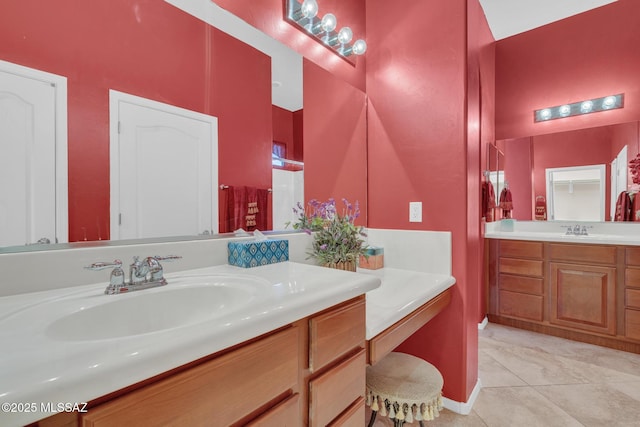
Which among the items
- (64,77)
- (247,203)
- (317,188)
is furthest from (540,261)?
(64,77)

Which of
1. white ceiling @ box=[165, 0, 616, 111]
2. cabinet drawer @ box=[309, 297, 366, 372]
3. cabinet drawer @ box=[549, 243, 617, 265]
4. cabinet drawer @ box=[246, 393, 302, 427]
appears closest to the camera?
cabinet drawer @ box=[246, 393, 302, 427]

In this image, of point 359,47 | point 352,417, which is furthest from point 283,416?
point 359,47

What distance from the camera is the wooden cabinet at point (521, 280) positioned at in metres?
2.64

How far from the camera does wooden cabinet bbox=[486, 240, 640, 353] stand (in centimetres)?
229

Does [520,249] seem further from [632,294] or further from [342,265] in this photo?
[342,265]

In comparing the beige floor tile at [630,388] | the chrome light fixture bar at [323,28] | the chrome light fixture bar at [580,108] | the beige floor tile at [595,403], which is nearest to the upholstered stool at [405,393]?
the beige floor tile at [595,403]

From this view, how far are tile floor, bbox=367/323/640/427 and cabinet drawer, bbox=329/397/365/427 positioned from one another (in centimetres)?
76

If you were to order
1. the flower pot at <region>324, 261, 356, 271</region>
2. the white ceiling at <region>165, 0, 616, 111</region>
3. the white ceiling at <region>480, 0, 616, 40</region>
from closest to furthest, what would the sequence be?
the white ceiling at <region>165, 0, 616, 111</region> < the flower pot at <region>324, 261, 356, 271</region> < the white ceiling at <region>480, 0, 616, 40</region>

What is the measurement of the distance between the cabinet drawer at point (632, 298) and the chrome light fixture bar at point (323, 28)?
268 cm

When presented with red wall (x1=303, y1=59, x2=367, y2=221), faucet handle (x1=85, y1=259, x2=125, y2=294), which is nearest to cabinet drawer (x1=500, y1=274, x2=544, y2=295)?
red wall (x1=303, y1=59, x2=367, y2=221)

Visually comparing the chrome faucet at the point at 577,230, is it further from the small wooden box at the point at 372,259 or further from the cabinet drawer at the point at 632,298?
the small wooden box at the point at 372,259

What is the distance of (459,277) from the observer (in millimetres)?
1608

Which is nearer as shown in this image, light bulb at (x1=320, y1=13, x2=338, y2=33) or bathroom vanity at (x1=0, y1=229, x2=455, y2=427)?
bathroom vanity at (x1=0, y1=229, x2=455, y2=427)

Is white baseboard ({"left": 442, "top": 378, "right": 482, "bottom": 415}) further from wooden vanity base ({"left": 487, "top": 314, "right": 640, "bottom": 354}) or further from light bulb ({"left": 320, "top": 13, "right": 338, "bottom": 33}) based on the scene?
light bulb ({"left": 320, "top": 13, "right": 338, "bottom": 33})
